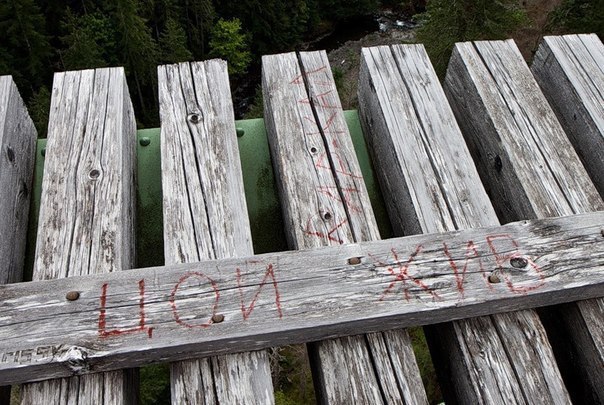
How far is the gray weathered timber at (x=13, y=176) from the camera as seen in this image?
1.62 meters

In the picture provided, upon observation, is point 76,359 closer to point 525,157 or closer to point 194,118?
point 194,118

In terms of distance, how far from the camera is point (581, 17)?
2100 centimetres

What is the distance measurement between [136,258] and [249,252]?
46 centimetres

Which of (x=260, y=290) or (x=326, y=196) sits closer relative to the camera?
(x=260, y=290)

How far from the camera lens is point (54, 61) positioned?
2892 centimetres

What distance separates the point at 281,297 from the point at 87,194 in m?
0.66

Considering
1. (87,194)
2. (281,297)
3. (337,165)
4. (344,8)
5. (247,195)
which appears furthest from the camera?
(344,8)

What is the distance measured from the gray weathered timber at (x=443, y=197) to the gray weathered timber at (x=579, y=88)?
0.46 m

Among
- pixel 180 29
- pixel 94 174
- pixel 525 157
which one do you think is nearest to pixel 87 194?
pixel 94 174

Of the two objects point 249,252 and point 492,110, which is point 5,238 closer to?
point 249,252

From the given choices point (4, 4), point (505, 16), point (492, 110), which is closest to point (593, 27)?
point (505, 16)

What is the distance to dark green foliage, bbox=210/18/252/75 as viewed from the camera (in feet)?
98.9

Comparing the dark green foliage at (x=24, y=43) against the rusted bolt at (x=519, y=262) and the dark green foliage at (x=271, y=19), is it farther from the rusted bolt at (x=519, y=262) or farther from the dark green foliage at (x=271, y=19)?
the rusted bolt at (x=519, y=262)

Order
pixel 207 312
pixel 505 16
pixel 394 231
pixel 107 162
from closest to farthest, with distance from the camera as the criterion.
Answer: pixel 207 312 < pixel 107 162 < pixel 394 231 < pixel 505 16
